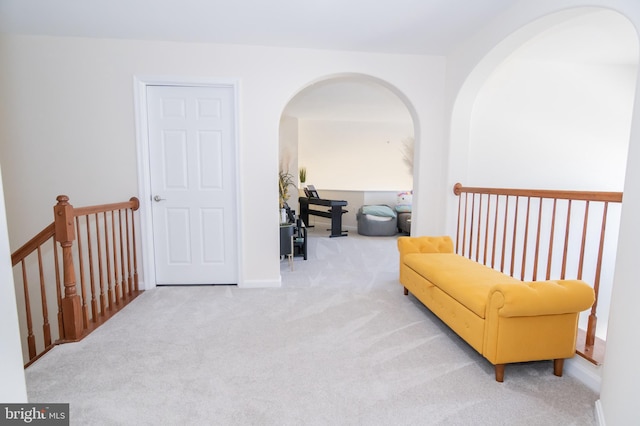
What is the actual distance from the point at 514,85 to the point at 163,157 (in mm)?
3816

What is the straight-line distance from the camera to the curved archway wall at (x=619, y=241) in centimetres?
123

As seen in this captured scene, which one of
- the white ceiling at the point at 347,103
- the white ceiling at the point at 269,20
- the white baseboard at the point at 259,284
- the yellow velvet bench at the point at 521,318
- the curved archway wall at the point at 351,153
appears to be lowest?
the white baseboard at the point at 259,284

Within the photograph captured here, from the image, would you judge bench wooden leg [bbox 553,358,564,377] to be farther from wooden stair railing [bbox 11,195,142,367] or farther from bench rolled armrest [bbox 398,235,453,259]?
wooden stair railing [bbox 11,195,142,367]

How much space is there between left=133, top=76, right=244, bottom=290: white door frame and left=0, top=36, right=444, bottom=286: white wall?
0.05m

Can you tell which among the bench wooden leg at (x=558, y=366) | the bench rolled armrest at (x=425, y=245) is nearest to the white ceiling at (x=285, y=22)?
the bench rolled armrest at (x=425, y=245)

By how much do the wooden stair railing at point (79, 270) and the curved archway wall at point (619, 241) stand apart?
3.02 metres

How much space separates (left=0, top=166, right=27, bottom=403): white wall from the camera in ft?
2.99

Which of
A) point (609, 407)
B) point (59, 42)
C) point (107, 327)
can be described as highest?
point (59, 42)

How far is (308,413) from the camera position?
1454 mm

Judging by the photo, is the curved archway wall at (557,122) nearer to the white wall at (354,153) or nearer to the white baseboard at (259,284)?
the white baseboard at (259,284)

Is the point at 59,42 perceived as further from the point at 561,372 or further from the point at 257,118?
the point at 561,372

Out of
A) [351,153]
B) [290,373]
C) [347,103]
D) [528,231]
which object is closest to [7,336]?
[290,373]

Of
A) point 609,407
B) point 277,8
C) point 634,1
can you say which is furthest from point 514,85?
point 609,407

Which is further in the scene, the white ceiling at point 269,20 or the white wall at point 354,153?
the white wall at point 354,153
